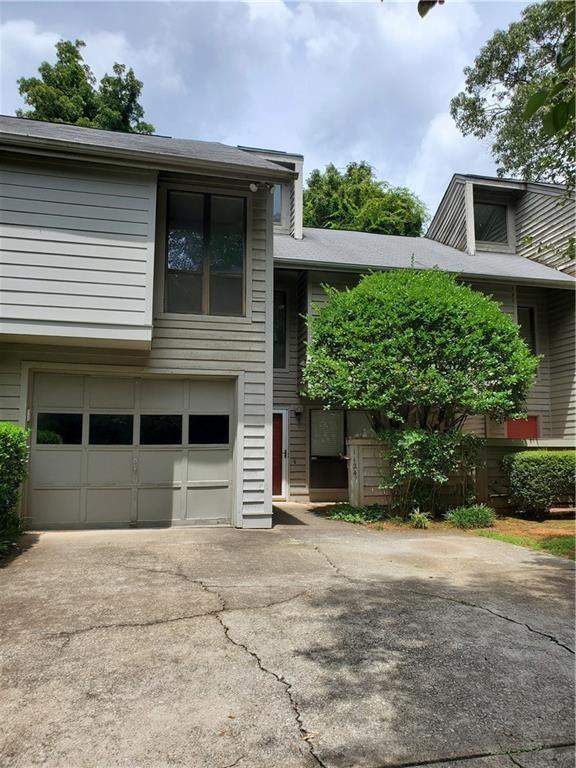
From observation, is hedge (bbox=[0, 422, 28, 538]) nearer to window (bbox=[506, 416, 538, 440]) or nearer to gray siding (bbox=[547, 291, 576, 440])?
window (bbox=[506, 416, 538, 440])

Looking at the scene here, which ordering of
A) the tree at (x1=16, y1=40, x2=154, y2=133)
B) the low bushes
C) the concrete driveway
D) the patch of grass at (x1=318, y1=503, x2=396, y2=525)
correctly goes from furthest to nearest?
the tree at (x1=16, y1=40, x2=154, y2=133), the patch of grass at (x1=318, y1=503, x2=396, y2=525), the low bushes, the concrete driveway

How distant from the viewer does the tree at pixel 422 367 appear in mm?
8562

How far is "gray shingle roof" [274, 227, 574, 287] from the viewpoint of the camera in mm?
11906

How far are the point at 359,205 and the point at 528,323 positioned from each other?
50.8ft

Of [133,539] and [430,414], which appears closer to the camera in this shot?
[133,539]

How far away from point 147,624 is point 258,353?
4974mm

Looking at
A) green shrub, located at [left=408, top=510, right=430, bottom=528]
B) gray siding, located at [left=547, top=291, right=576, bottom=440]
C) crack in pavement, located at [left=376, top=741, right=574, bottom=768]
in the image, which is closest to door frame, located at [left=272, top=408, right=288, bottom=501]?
green shrub, located at [left=408, top=510, right=430, bottom=528]

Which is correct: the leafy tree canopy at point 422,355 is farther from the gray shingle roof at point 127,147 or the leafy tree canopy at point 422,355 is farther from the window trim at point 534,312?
Answer: the window trim at point 534,312

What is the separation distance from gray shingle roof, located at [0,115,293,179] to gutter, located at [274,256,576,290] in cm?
318

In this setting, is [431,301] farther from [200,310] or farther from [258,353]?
[200,310]

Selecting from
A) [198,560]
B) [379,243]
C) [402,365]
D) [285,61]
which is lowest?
[198,560]

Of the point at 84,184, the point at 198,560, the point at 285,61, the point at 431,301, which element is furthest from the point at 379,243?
the point at 198,560

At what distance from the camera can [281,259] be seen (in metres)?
11.3

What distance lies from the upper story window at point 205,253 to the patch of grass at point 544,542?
5.12 meters
